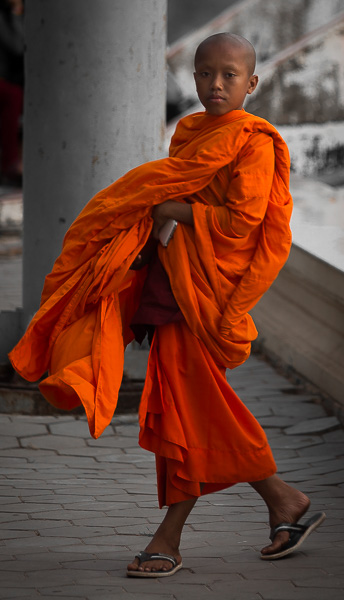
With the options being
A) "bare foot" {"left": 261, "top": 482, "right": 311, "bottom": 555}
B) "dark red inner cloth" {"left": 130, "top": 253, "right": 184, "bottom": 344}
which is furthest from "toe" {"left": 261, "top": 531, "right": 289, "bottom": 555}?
"dark red inner cloth" {"left": 130, "top": 253, "right": 184, "bottom": 344}

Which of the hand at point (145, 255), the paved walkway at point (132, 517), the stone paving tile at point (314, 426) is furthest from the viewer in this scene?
the stone paving tile at point (314, 426)

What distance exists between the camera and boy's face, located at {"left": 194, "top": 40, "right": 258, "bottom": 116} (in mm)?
3297

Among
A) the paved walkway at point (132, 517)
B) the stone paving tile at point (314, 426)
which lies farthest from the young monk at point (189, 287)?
the stone paving tile at point (314, 426)

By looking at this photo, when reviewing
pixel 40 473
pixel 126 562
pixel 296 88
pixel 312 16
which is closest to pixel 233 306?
pixel 126 562

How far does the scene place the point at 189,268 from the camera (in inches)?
130

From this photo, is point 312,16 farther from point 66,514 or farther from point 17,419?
point 66,514

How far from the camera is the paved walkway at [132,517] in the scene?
10.4 ft

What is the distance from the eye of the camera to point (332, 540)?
12.1ft

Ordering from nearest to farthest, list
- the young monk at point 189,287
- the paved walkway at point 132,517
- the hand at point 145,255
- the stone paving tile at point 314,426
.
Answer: the paved walkway at point 132,517, the young monk at point 189,287, the hand at point 145,255, the stone paving tile at point 314,426

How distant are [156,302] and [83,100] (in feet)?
7.07

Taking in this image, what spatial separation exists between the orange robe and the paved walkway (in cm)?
33

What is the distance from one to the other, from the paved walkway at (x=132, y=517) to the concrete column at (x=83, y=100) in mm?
1123

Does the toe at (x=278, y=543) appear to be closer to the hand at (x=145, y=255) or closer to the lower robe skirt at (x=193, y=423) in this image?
the lower robe skirt at (x=193, y=423)

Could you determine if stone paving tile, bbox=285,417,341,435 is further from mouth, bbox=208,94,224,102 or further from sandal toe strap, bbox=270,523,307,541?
mouth, bbox=208,94,224,102
